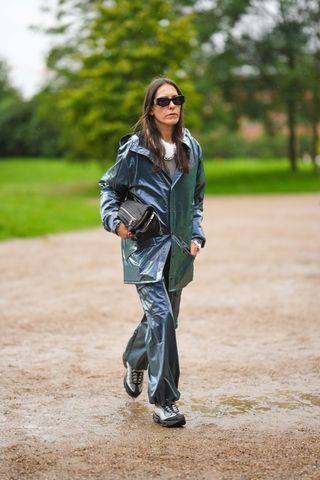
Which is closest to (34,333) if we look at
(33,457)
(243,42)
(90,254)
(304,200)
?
(33,457)

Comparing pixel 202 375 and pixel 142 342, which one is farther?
pixel 202 375

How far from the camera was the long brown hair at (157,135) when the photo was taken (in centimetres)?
455

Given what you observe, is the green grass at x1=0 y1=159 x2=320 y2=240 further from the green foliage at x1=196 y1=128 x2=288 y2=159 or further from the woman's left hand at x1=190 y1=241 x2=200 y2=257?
the woman's left hand at x1=190 y1=241 x2=200 y2=257

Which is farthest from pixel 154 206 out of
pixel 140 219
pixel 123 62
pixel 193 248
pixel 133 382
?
pixel 123 62

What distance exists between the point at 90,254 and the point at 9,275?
101 inches

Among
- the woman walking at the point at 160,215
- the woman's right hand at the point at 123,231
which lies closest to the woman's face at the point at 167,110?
the woman walking at the point at 160,215

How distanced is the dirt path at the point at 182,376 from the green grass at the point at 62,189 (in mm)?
6287

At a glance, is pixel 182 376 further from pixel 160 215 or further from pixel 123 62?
pixel 123 62

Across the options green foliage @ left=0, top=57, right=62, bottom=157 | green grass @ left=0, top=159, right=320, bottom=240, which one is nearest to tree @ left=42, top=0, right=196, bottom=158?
green grass @ left=0, top=159, right=320, bottom=240

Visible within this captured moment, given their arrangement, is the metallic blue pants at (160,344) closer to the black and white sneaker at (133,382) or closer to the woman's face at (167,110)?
the black and white sneaker at (133,382)

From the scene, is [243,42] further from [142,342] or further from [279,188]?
[142,342]

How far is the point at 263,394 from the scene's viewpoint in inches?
199

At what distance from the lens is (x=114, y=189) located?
4.68 meters

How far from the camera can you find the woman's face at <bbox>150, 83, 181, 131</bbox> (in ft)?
15.0
